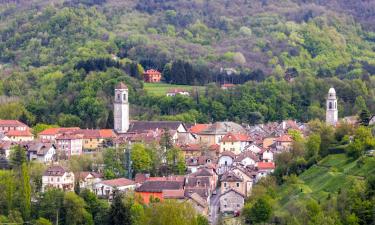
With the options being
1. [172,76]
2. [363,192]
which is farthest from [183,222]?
[172,76]

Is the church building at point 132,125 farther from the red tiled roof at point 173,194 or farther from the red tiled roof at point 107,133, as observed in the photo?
the red tiled roof at point 173,194

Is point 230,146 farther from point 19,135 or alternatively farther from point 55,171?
point 55,171

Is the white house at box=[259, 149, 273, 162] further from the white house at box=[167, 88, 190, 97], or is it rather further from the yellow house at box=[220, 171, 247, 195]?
the white house at box=[167, 88, 190, 97]

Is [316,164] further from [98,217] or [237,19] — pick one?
[237,19]

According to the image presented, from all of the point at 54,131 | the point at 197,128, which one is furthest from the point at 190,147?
the point at 54,131

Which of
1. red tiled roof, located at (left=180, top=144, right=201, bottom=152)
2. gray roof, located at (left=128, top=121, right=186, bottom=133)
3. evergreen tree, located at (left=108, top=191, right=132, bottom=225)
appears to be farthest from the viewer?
gray roof, located at (left=128, top=121, right=186, bottom=133)

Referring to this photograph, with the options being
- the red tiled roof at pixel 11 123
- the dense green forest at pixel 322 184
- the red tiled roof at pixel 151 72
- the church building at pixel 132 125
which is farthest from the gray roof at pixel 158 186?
the red tiled roof at pixel 151 72

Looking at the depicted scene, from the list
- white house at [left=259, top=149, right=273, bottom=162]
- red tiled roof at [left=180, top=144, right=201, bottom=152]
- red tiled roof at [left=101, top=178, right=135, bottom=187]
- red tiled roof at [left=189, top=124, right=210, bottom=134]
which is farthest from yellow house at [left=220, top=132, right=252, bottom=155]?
red tiled roof at [left=101, top=178, right=135, bottom=187]
